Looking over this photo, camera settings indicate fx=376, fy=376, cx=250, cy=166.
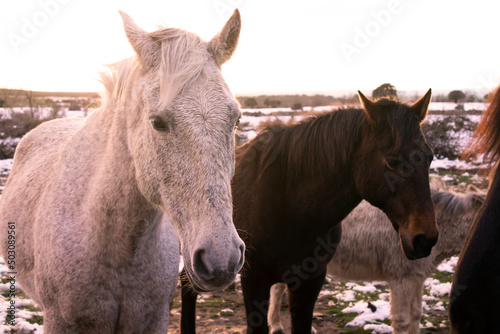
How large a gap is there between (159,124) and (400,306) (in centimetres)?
364

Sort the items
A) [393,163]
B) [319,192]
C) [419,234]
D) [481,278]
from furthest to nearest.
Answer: [319,192] < [393,163] < [419,234] < [481,278]

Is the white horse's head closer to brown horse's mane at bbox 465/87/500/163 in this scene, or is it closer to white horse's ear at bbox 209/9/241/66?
white horse's ear at bbox 209/9/241/66

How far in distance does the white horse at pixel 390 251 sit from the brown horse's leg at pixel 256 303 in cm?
160

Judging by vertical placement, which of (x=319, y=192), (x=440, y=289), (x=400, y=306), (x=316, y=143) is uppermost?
(x=316, y=143)

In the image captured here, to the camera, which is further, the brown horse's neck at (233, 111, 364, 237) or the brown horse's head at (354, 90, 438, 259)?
the brown horse's neck at (233, 111, 364, 237)

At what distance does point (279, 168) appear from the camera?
10.6 ft

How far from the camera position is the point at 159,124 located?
157 cm

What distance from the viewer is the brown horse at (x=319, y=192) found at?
2689 mm

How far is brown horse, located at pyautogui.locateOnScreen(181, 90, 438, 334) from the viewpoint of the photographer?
8.82 feet

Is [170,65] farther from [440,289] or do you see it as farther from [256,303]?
[440,289]

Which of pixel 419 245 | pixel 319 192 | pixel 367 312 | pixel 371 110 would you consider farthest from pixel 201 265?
→ pixel 367 312

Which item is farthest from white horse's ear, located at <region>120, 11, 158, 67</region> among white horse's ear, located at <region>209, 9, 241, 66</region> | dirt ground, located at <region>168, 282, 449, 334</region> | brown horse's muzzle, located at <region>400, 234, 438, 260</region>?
dirt ground, located at <region>168, 282, 449, 334</region>

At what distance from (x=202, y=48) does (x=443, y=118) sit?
631 inches

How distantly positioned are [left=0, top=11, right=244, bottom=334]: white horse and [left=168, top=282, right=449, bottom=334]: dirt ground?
266 centimetres
